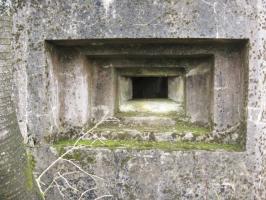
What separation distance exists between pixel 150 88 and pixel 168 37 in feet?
3.45

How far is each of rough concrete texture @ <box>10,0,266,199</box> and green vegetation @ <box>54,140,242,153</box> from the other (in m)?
0.05

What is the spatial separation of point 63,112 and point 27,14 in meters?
0.67

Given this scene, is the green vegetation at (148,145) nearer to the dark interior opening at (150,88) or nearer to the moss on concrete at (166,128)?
the moss on concrete at (166,128)

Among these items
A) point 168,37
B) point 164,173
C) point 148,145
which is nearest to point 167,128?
point 148,145

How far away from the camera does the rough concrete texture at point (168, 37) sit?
2.50 m

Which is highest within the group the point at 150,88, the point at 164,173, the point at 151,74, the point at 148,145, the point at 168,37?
the point at 168,37

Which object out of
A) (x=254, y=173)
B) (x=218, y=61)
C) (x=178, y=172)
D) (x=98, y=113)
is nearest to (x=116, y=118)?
(x=98, y=113)

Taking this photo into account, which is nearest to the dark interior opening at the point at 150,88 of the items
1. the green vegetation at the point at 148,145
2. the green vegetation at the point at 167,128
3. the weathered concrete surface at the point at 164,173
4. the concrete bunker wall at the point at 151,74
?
the concrete bunker wall at the point at 151,74

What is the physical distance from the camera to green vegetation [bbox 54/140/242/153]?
264cm

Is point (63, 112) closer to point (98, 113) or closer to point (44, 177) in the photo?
point (98, 113)

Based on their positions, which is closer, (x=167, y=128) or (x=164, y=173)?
(x=164, y=173)

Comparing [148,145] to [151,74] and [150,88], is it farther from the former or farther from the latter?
[150,88]

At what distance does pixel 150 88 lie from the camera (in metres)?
3.52

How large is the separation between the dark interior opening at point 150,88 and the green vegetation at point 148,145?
2.59 feet
